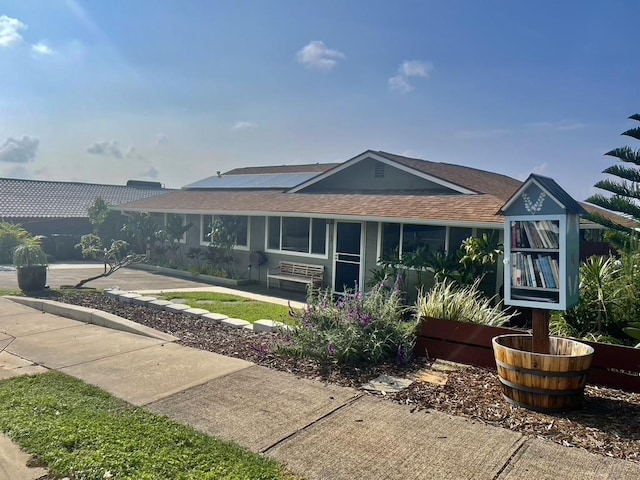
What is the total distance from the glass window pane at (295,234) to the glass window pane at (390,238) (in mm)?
2652

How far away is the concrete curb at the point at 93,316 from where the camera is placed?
7.54 m

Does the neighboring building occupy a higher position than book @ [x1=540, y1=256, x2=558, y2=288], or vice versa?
the neighboring building

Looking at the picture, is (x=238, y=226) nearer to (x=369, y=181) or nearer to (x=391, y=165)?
(x=369, y=181)

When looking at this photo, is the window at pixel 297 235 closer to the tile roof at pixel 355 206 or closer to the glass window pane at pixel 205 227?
the tile roof at pixel 355 206

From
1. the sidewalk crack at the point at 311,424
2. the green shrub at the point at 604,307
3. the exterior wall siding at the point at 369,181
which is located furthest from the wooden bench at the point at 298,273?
the sidewalk crack at the point at 311,424

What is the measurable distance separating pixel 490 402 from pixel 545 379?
597 millimetres

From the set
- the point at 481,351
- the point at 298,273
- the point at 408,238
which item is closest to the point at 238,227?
the point at 298,273

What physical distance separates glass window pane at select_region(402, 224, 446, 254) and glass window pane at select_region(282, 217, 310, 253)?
3.24 m

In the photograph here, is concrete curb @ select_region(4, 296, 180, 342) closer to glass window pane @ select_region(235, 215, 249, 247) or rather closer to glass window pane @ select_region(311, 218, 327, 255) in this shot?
glass window pane @ select_region(311, 218, 327, 255)

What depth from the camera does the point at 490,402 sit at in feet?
15.7

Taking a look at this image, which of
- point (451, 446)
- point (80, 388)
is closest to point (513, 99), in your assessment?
point (451, 446)

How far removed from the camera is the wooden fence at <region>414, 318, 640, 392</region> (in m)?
5.04

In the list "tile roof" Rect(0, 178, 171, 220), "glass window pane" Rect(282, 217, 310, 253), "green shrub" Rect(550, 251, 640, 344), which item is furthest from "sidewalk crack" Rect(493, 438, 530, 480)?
"tile roof" Rect(0, 178, 171, 220)

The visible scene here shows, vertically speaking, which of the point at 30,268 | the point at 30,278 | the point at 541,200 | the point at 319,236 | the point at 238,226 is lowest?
the point at 30,278
